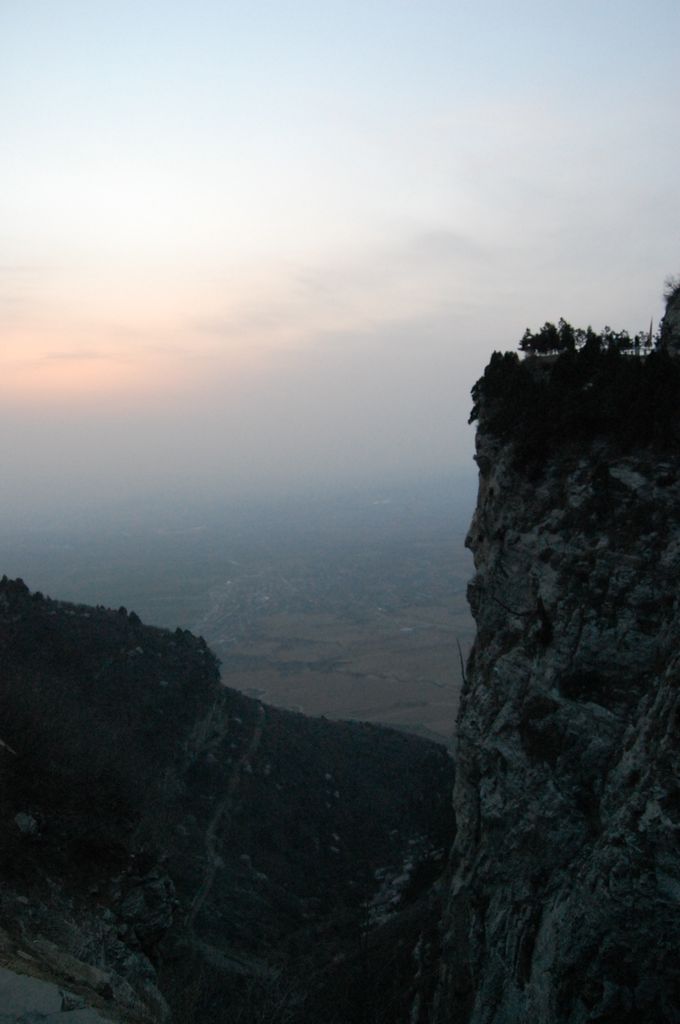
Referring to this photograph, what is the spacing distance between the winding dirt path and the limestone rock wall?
1131cm

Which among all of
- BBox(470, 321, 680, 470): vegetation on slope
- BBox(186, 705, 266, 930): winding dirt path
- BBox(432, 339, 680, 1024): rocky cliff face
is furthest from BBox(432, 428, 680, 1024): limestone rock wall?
BBox(186, 705, 266, 930): winding dirt path

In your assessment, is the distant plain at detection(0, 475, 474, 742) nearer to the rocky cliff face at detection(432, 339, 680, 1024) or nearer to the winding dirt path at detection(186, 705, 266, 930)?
the winding dirt path at detection(186, 705, 266, 930)

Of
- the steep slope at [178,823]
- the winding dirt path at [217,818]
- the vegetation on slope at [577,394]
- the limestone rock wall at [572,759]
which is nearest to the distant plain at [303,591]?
the steep slope at [178,823]

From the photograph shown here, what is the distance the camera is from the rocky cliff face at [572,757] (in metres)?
8.27

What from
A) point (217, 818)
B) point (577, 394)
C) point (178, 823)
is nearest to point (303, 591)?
point (217, 818)

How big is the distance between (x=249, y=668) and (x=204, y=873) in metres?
42.1

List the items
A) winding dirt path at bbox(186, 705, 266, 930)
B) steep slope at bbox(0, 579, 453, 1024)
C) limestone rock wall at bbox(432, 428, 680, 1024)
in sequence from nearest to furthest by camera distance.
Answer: limestone rock wall at bbox(432, 428, 680, 1024), steep slope at bbox(0, 579, 453, 1024), winding dirt path at bbox(186, 705, 266, 930)

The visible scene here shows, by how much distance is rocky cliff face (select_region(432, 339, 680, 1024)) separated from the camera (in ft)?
27.1

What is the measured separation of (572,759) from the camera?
11438 mm

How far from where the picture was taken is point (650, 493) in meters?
12.1

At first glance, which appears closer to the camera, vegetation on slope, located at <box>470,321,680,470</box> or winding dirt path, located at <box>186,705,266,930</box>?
vegetation on slope, located at <box>470,321,680,470</box>

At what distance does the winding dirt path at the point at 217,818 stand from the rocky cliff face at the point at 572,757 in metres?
11.3

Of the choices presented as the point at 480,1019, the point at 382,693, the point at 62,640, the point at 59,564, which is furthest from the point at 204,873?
the point at 59,564

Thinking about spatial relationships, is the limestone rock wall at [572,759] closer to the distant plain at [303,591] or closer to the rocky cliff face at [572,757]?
the rocky cliff face at [572,757]
